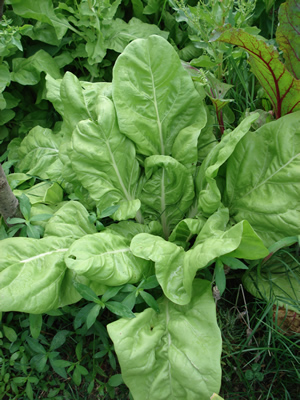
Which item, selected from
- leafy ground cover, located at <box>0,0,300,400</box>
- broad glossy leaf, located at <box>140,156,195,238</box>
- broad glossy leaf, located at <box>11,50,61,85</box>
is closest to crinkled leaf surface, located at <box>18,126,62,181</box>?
leafy ground cover, located at <box>0,0,300,400</box>

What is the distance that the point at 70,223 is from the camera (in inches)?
54.6

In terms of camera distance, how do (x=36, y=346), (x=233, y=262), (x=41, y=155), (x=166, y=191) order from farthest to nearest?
(x=41, y=155) < (x=166, y=191) < (x=36, y=346) < (x=233, y=262)

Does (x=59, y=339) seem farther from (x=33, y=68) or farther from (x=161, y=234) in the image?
(x=33, y=68)

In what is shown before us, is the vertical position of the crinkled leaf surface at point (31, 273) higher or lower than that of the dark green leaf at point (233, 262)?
lower

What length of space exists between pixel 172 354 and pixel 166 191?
2.10 ft

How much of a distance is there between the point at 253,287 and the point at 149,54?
3.15 feet

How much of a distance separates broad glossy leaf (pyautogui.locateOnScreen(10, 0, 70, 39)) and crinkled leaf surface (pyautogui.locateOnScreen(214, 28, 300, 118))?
0.90 meters

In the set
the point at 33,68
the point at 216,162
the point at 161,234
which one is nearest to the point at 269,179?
the point at 216,162

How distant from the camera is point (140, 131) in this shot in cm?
145

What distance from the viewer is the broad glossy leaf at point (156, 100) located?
1.37 metres

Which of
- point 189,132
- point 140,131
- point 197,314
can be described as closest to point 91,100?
point 140,131

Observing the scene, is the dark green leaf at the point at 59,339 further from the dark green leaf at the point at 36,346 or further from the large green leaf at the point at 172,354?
the large green leaf at the point at 172,354

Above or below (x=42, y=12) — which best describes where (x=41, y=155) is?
below

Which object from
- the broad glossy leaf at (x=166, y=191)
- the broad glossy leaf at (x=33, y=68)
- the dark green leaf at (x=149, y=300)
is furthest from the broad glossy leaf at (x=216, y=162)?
the broad glossy leaf at (x=33, y=68)
